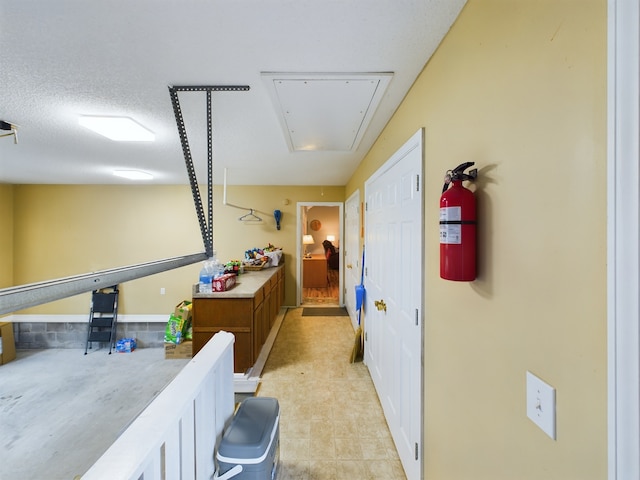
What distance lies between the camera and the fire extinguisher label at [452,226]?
2.66 feet

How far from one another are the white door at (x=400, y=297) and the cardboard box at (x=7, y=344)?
17.1ft

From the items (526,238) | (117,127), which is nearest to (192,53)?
(117,127)

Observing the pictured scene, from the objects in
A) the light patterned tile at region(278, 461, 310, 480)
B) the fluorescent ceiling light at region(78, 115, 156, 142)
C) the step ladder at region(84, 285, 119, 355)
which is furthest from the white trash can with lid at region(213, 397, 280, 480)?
the step ladder at region(84, 285, 119, 355)

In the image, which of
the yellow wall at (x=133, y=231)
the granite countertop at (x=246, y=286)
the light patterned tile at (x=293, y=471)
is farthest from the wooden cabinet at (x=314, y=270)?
the light patterned tile at (x=293, y=471)

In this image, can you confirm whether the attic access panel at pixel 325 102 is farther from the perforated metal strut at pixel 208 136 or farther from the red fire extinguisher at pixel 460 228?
the red fire extinguisher at pixel 460 228

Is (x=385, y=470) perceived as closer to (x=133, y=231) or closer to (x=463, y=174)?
(x=463, y=174)

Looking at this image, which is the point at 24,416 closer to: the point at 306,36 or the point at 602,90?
the point at 306,36

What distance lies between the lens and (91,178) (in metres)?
3.83

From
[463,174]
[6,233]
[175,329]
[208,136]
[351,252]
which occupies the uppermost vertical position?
[208,136]

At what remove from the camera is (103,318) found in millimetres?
4047

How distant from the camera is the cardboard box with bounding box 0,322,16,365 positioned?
136 inches

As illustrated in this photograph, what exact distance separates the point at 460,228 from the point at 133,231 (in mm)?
5297

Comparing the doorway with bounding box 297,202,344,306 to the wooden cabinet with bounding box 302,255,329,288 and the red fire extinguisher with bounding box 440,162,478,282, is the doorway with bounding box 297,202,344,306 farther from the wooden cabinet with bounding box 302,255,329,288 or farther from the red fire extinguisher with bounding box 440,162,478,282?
the red fire extinguisher with bounding box 440,162,478,282

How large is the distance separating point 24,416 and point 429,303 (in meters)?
3.92
